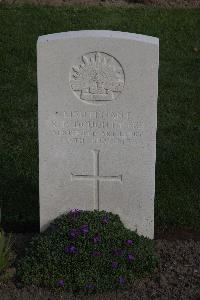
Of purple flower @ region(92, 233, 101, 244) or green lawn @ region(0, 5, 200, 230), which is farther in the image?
green lawn @ region(0, 5, 200, 230)

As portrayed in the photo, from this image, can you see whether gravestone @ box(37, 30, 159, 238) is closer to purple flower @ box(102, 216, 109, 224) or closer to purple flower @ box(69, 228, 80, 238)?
purple flower @ box(102, 216, 109, 224)

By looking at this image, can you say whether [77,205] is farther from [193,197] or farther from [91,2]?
[91,2]

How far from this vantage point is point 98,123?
5359mm

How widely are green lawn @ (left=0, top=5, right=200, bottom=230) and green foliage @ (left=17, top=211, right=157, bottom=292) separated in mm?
847

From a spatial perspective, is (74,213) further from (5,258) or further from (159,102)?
(159,102)

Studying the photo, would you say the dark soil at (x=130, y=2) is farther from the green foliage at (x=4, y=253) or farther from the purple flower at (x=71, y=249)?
the purple flower at (x=71, y=249)

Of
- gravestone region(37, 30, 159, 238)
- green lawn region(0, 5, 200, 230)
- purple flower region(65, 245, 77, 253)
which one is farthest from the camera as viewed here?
green lawn region(0, 5, 200, 230)

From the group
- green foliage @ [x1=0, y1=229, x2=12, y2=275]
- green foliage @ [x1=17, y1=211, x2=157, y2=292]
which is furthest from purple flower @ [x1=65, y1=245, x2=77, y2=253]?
green foliage @ [x1=0, y1=229, x2=12, y2=275]

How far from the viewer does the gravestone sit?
515 centimetres

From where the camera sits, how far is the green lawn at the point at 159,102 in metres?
6.52

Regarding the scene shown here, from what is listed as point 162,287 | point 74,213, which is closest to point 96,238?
point 74,213

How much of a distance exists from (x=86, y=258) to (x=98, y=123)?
97 cm

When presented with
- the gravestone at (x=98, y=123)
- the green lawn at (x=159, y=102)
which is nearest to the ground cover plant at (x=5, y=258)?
the gravestone at (x=98, y=123)

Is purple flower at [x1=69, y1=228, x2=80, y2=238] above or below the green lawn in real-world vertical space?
below
